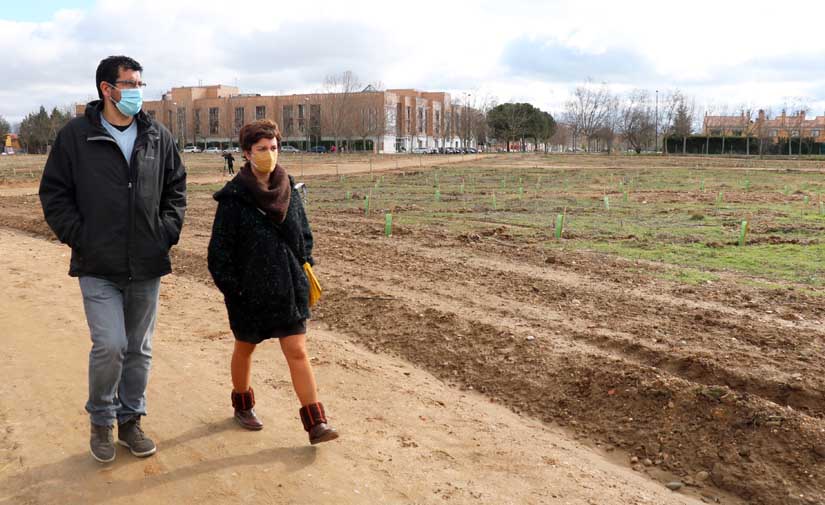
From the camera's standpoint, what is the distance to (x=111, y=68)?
368 centimetres

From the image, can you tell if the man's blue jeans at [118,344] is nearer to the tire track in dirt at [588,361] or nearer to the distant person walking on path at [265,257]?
the distant person walking on path at [265,257]

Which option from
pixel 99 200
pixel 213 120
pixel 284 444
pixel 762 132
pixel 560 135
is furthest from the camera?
pixel 560 135

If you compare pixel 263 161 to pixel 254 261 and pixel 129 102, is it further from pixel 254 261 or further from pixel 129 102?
pixel 129 102

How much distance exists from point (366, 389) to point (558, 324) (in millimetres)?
2372

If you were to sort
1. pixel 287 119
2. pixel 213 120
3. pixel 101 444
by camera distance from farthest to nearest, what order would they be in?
pixel 213 120, pixel 287 119, pixel 101 444

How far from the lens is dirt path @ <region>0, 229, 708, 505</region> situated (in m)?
3.64

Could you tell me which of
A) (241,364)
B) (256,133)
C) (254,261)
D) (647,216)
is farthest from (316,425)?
(647,216)

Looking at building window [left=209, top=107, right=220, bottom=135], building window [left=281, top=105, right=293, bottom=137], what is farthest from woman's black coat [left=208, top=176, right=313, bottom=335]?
building window [left=209, top=107, right=220, bottom=135]

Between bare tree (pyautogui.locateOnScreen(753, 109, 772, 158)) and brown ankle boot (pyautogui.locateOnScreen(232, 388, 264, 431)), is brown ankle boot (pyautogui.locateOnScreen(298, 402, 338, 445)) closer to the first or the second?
brown ankle boot (pyautogui.locateOnScreen(232, 388, 264, 431))

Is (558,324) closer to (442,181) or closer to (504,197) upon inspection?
(504,197)

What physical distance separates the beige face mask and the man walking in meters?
0.51

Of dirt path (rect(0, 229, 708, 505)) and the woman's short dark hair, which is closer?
dirt path (rect(0, 229, 708, 505))

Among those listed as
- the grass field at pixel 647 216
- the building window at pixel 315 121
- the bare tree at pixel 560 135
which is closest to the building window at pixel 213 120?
the building window at pixel 315 121

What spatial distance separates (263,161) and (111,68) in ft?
2.89
